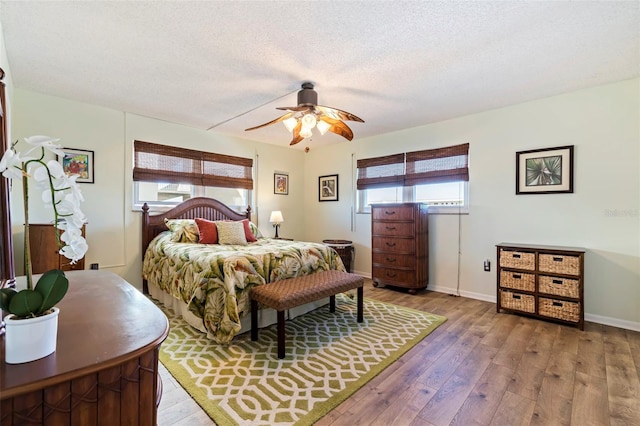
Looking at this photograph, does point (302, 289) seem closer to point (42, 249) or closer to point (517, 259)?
point (517, 259)

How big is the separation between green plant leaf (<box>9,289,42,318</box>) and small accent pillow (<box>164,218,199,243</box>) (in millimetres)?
3129

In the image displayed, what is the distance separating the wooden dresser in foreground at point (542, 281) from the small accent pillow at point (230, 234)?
3109mm

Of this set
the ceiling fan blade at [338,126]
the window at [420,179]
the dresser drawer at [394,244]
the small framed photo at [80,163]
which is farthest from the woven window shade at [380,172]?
the small framed photo at [80,163]

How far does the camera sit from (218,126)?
4.48m

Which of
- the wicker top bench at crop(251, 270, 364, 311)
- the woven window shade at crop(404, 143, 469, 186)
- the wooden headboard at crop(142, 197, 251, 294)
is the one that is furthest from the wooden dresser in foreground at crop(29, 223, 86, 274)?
the woven window shade at crop(404, 143, 469, 186)

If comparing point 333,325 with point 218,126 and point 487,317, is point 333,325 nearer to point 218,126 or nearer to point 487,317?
point 487,317

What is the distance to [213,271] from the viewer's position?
8.45ft

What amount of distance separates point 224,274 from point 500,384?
7.15 feet

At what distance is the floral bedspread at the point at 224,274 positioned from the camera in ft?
8.21

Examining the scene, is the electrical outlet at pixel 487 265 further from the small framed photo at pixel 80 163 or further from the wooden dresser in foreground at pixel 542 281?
the small framed photo at pixel 80 163

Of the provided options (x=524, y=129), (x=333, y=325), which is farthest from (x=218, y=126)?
(x=524, y=129)

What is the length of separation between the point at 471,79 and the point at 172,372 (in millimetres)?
3561

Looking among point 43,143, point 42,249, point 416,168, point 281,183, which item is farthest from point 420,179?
point 42,249

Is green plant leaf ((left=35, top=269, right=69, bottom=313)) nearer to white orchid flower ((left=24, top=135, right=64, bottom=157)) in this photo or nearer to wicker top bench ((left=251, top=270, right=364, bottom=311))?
white orchid flower ((left=24, top=135, right=64, bottom=157))
